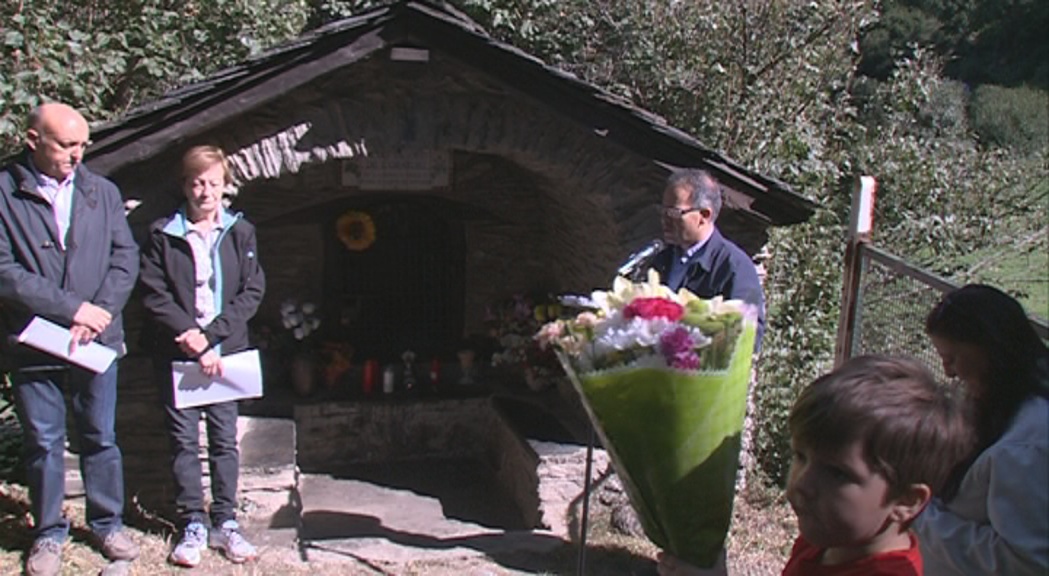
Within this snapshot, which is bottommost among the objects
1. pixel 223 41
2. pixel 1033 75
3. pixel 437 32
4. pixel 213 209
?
pixel 213 209

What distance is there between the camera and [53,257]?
4.09 metres

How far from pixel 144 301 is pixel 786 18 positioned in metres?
5.74

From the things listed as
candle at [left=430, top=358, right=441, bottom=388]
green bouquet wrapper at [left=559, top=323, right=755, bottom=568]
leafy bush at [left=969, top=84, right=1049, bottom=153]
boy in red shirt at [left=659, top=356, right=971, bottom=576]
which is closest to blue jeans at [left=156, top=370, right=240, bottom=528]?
candle at [left=430, top=358, right=441, bottom=388]

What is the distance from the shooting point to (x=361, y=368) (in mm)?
7617

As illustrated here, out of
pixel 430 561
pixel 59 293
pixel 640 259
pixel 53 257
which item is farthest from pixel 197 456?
pixel 640 259

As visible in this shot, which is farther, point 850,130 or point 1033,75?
point 1033,75

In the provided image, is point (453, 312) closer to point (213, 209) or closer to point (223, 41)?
point (223, 41)

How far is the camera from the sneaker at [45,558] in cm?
424

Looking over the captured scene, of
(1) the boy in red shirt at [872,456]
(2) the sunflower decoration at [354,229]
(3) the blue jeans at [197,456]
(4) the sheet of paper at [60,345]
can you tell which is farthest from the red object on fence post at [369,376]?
(1) the boy in red shirt at [872,456]

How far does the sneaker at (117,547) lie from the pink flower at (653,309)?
3.29m

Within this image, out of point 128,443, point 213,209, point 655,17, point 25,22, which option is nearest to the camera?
point 213,209

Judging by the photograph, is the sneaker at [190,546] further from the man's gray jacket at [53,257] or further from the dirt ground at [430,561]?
the man's gray jacket at [53,257]

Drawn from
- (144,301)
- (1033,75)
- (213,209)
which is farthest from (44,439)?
(1033,75)

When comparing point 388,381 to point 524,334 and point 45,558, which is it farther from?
point 45,558
